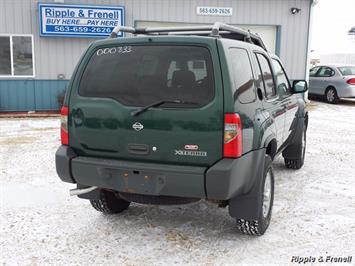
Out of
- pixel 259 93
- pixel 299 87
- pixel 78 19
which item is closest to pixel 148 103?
pixel 259 93

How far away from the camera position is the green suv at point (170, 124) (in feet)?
11.0

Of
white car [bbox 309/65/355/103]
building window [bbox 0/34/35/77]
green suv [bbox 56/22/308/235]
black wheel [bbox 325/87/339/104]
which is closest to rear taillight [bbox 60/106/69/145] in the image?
green suv [bbox 56/22/308/235]

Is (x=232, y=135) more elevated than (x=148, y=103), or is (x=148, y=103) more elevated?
(x=148, y=103)

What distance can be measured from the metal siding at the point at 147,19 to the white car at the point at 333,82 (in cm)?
223

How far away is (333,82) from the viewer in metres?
16.2

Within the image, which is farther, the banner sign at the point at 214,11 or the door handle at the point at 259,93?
the banner sign at the point at 214,11

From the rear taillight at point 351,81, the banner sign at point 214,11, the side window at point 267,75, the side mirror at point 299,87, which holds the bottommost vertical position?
the rear taillight at point 351,81

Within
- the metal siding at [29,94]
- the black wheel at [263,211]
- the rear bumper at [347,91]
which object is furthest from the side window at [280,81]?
the rear bumper at [347,91]

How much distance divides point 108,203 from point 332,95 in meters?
14.1

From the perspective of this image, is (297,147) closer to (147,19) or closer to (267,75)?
(267,75)

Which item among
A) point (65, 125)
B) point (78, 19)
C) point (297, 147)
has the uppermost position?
point (78, 19)

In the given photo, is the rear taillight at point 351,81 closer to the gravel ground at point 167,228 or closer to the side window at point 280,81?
the gravel ground at point 167,228

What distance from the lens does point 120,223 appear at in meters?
4.34

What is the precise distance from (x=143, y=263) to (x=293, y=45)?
12520 millimetres
